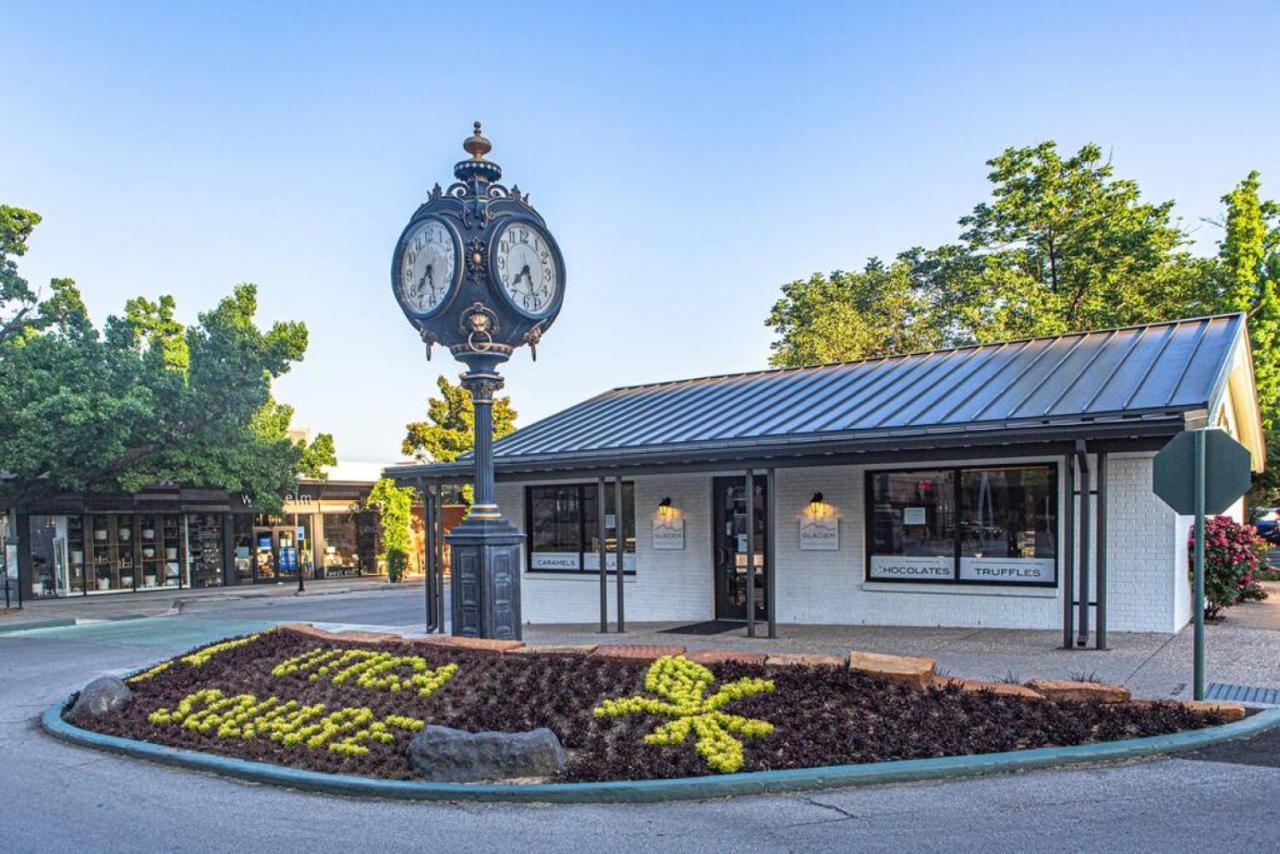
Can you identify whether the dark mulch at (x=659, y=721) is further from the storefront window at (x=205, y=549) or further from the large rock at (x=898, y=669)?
the storefront window at (x=205, y=549)

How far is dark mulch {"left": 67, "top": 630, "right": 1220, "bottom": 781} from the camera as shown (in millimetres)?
6332

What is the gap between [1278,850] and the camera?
4645mm

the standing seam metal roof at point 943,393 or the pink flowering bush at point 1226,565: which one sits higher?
the standing seam metal roof at point 943,393

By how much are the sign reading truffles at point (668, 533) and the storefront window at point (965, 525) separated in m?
3.20

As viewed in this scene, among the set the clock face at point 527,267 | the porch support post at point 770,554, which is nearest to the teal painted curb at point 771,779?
the clock face at point 527,267

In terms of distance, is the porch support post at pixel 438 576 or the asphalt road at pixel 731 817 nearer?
the asphalt road at pixel 731 817

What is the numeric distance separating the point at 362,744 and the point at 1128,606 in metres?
9.34

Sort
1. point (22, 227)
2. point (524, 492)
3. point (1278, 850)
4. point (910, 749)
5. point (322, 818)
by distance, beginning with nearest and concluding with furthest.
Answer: point (1278, 850), point (322, 818), point (910, 749), point (524, 492), point (22, 227)

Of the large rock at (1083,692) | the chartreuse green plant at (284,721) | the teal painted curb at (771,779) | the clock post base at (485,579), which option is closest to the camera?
the teal painted curb at (771,779)

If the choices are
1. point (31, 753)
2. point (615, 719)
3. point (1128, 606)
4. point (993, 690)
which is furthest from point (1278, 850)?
point (31, 753)

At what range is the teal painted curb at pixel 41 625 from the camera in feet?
63.4

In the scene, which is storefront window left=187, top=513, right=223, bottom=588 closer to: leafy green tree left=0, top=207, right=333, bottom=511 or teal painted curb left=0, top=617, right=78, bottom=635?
leafy green tree left=0, top=207, right=333, bottom=511

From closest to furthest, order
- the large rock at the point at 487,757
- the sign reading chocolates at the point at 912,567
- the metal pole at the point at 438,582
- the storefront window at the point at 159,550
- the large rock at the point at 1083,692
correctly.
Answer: the large rock at the point at 487,757 < the large rock at the point at 1083,692 < the sign reading chocolates at the point at 912,567 < the metal pole at the point at 438,582 < the storefront window at the point at 159,550

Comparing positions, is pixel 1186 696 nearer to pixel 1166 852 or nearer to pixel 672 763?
pixel 1166 852
